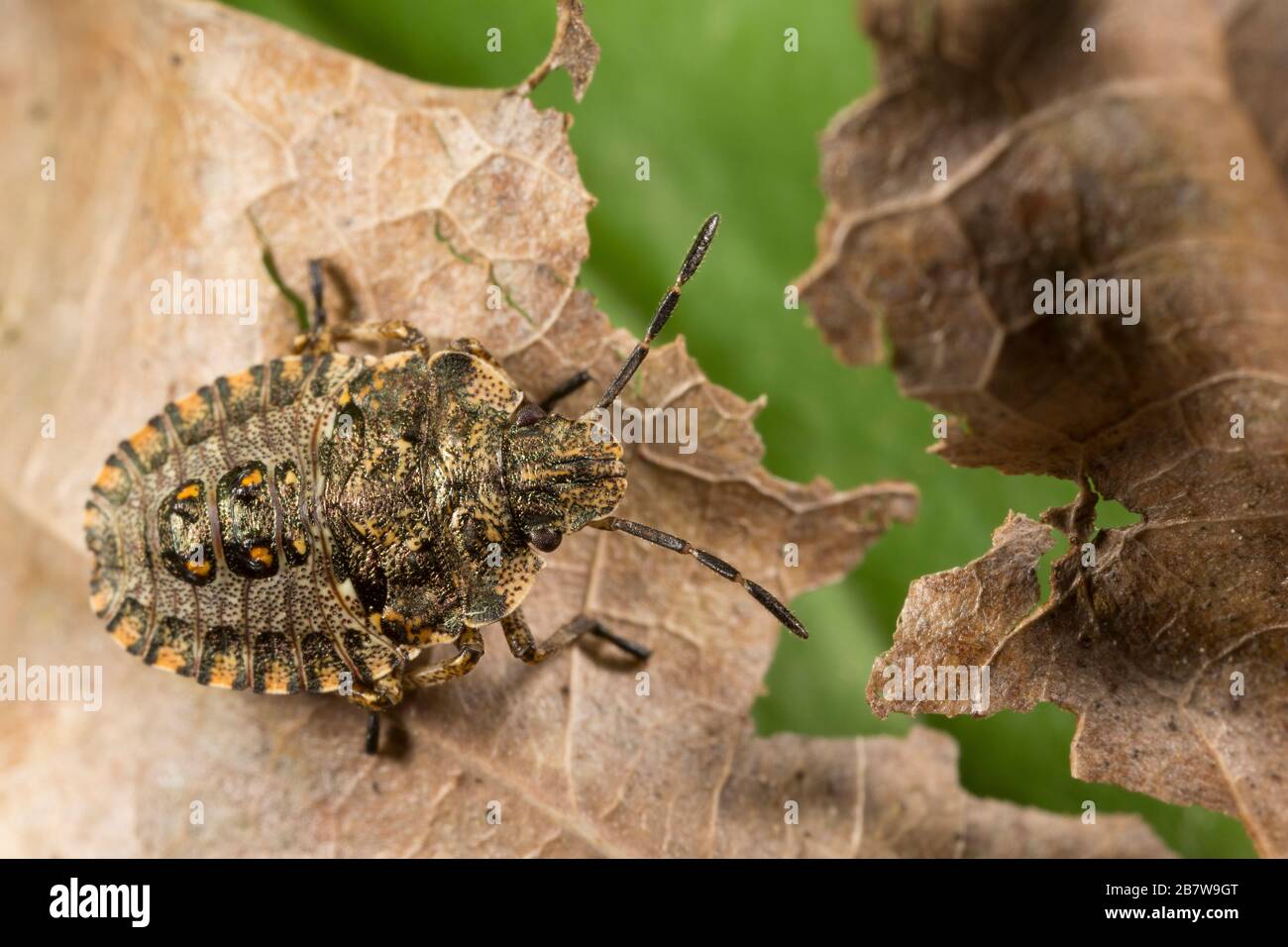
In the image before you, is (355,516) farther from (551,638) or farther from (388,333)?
(551,638)

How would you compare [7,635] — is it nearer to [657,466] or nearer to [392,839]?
[392,839]

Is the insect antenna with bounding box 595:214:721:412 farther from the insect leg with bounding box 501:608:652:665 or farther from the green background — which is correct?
the insect leg with bounding box 501:608:652:665

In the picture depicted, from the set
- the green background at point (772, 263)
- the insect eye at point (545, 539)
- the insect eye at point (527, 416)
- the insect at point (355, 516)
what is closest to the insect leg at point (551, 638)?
the insect at point (355, 516)

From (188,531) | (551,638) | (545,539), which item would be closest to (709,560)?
(545,539)

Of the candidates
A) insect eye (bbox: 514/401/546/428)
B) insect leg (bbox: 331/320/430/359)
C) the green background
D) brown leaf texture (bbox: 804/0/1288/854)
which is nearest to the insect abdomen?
insect leg (bbox: 331/320/430/359)

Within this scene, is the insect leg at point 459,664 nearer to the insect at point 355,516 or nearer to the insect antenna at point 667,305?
the insect at point 355,516
